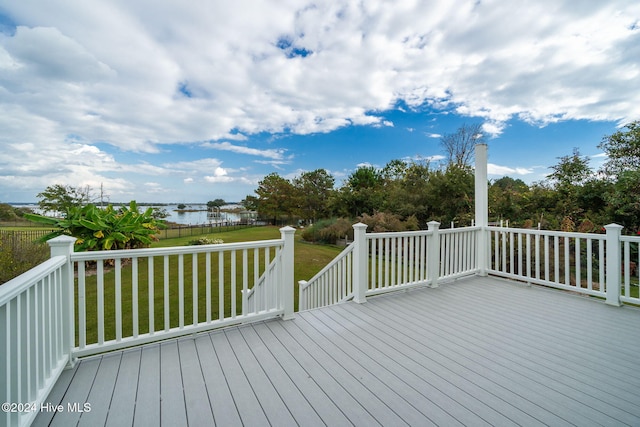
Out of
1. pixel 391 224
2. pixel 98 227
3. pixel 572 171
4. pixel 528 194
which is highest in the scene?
pixel 572 171

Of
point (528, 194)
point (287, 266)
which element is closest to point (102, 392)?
point (287, 266)

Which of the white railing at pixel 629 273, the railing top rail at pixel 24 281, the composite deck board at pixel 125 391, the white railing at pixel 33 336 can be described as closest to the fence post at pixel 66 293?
the white railing at pixel 33 336

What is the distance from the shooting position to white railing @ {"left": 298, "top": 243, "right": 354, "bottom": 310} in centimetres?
361

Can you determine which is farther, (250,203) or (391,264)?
(250,203)

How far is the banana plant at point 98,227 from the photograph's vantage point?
6948 mm

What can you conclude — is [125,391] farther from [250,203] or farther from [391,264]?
[250,203]

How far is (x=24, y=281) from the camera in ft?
4.13

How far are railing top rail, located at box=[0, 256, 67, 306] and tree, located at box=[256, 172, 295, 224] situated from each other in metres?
20.8

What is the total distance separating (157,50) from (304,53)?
3256 mm

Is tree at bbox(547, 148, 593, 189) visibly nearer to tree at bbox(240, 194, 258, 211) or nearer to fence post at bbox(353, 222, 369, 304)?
fence post at bbox(353, 222, 369, 304)

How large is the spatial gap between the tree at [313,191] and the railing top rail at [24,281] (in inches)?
781

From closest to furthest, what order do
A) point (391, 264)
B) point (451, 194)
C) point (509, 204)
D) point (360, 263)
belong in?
point (360, 263)
point (391, 264)
point (509, 204)
point (451, 194)

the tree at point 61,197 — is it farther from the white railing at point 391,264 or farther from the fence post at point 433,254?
the fence post at point 433,254

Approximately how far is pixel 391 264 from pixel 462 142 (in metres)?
13.0
